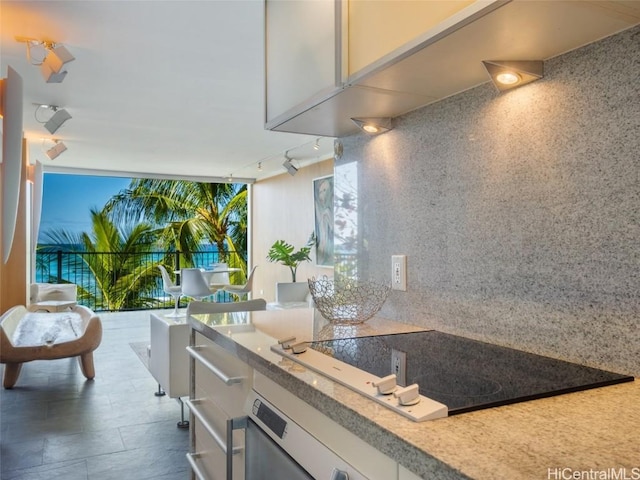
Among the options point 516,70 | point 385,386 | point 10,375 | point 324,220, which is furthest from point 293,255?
point 385,386

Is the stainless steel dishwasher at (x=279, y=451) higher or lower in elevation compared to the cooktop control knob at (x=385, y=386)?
lower

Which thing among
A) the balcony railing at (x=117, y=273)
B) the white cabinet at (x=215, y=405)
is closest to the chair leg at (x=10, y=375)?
the white cabinet at (x=215, y=405)

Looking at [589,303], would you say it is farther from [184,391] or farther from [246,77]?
[246,77]

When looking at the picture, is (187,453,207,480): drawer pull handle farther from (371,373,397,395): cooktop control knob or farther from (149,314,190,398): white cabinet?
(149,314,190,398): white cabinet

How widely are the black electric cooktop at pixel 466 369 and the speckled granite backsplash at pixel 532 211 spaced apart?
7 centimetres

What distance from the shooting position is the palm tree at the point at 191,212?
9.48 m

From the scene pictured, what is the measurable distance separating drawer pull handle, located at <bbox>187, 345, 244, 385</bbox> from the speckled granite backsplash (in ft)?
2.05

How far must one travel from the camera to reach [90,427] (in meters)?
3.14

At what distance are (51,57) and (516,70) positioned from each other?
2.77m

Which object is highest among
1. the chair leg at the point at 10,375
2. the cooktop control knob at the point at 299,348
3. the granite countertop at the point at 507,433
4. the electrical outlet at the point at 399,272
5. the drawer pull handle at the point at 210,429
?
the electrical outlet at the point at 399,272

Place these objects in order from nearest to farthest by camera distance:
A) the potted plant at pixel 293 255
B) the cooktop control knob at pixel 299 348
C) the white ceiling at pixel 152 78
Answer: the cooktop control knob at pixel 299 348 → the white ceiling at pixel 152 78 → the potted plant at pixel 293 255

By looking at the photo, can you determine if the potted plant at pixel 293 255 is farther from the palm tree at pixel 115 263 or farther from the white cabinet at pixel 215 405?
the white cabinet at pixel 215 405

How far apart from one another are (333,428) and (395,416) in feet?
0.52

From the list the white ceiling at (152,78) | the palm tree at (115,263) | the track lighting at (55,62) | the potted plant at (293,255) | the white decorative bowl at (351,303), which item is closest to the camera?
the white decorative bowl at (351,303)
